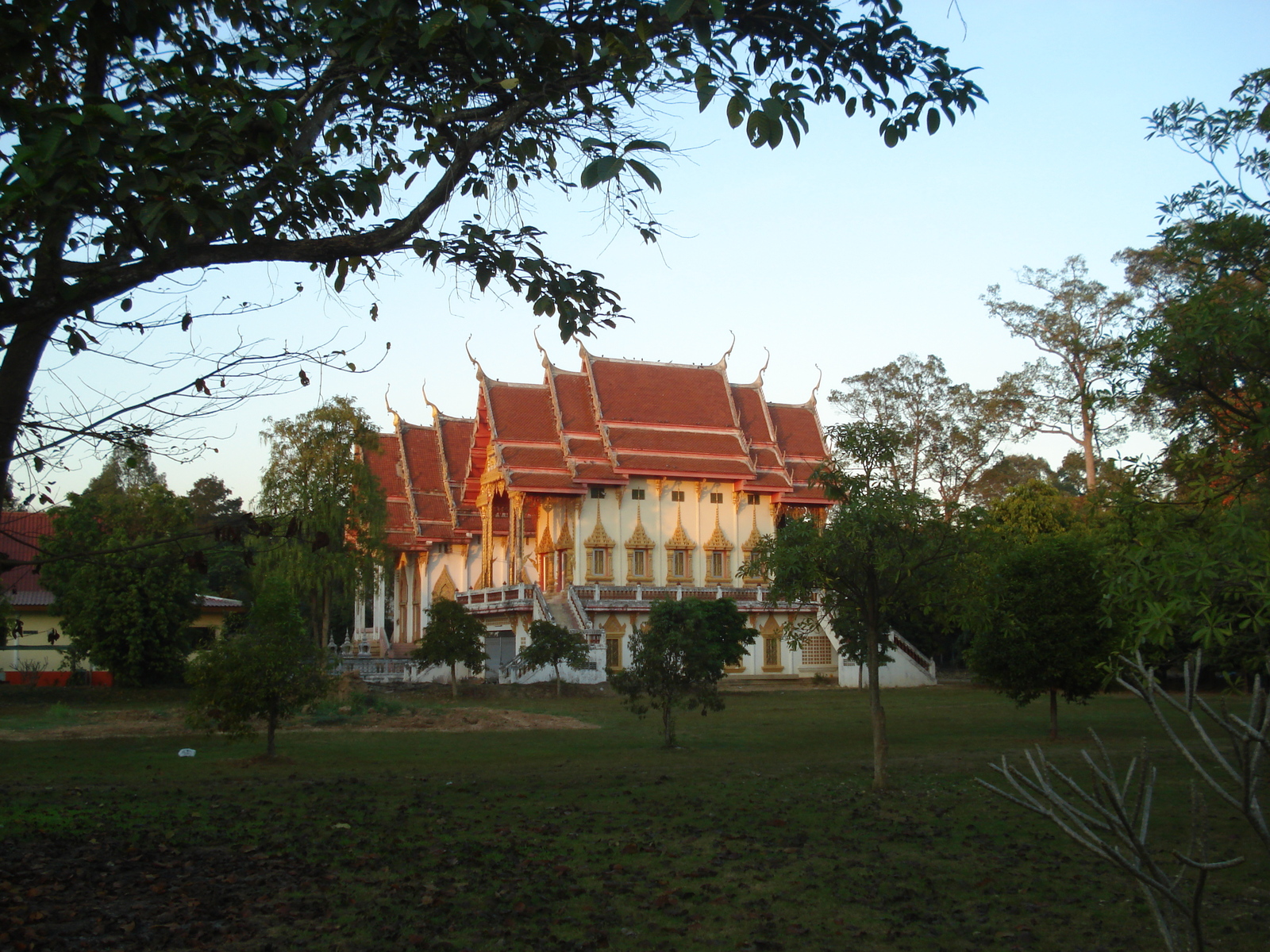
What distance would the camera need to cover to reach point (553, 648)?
31.0 metres

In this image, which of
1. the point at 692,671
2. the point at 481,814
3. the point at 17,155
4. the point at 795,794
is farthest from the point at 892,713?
the point at 17,155

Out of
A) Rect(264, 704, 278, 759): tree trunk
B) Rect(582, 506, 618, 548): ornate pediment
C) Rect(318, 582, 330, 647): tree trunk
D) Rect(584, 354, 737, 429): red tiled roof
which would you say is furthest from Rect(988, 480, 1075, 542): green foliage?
Rect(264, 704, 278, 759): tree trunk

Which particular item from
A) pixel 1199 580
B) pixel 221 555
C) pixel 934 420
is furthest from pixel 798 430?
pixel 1199 580

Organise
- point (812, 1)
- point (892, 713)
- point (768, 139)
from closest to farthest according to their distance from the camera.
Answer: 1. point (768, 139)
2. point (812, 1)
3. point (892, 713)

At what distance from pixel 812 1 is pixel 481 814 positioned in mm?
7767

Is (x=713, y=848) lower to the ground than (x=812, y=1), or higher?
lower

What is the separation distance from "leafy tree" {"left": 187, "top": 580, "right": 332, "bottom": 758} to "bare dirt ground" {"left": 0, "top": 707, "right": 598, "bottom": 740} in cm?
520

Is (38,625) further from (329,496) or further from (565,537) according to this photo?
(565,537)

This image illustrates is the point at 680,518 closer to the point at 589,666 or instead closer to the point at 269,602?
the point at 589,666

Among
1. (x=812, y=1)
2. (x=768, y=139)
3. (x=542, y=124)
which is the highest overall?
(x=812, y=1)

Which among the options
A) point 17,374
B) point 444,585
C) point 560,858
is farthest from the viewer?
point 444,585

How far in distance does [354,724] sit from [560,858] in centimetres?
1513

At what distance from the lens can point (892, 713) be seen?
2512cm

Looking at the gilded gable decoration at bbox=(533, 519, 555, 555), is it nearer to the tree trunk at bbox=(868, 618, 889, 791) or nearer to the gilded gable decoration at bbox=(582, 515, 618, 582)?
the gilded gable decoration at bbox=(582, 515, 618, 582)
